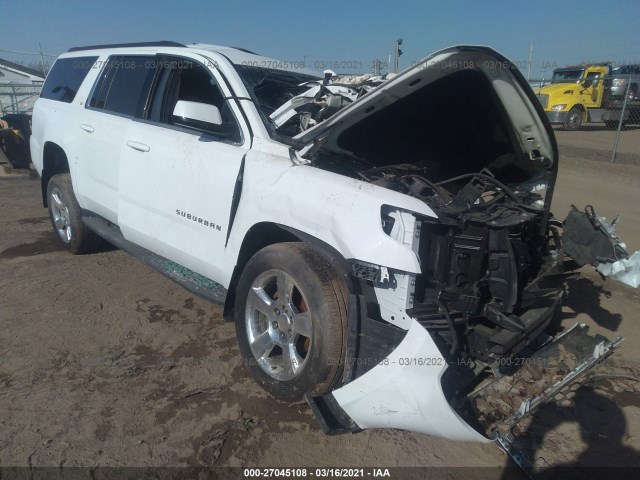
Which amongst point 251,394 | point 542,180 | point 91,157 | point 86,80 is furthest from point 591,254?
point 86,80

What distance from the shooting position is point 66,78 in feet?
17.4

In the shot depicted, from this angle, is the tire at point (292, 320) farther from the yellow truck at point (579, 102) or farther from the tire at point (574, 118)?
the tire at point (574, 118)

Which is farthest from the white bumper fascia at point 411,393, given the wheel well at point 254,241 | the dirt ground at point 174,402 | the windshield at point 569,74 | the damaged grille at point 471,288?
the windshield at point 569,74

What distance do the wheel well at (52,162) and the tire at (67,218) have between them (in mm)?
157

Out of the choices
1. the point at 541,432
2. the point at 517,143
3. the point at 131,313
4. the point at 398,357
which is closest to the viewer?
the point at 398,357

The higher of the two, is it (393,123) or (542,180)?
(393,123)

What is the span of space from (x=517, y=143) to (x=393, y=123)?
0.89 m

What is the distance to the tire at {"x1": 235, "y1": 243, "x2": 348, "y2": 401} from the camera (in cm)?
253

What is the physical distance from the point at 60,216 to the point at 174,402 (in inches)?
135

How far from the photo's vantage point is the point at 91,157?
4379 millimetres

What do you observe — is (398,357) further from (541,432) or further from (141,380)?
(141,380)

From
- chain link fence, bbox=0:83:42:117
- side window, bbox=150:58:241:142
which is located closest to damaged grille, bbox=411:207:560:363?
side window, bbox=150:58:241:142

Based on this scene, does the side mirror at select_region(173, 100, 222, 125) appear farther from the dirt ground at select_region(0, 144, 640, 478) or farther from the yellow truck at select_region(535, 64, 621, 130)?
the yellow truck at select_region(535, 64, 621, 130)

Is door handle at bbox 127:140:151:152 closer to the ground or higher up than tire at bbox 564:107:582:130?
closer to the ground
